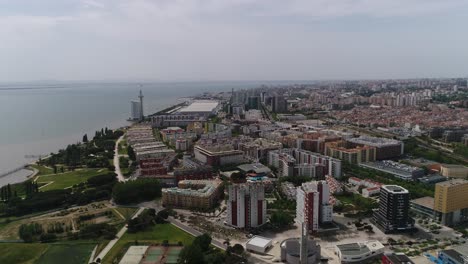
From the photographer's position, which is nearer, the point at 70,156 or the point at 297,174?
the point at 297,174

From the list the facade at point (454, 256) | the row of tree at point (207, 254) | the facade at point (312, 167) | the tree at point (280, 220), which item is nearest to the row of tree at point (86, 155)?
the facade at point (312, 167)

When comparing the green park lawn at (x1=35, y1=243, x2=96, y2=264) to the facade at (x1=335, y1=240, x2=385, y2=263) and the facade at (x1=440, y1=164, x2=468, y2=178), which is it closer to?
the facade at (x1=335, y1=240, x2=385, y2=263)

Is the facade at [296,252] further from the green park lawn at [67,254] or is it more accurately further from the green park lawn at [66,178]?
the green park lawn at [66,178]

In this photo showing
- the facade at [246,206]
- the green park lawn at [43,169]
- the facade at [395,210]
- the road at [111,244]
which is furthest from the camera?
the green park lawn at [43,169]

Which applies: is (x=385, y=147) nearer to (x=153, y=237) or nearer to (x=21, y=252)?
(x=153, y=237)

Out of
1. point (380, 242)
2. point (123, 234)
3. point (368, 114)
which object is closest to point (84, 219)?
point (123, 234)

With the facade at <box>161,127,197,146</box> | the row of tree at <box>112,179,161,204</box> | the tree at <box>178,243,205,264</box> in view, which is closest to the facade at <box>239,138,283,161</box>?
the facade at <box>161,127,197,146</box>

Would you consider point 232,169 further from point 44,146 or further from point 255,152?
point 44,146
